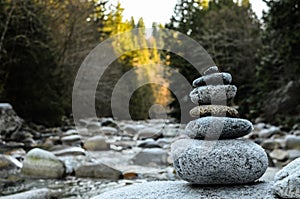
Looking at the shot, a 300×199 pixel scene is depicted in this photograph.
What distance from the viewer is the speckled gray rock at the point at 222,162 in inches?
112

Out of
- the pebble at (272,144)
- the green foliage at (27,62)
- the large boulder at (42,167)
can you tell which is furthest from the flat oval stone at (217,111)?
the green foliage at (27,62)

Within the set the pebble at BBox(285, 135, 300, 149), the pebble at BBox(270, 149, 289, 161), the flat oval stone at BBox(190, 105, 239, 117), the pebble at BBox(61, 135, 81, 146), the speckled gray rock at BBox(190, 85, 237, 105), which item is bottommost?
the pebble at BBox(61, 135, 81, 146)

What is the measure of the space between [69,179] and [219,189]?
3636mm

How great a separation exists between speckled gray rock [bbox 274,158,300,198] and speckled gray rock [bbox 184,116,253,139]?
→ 0.53m

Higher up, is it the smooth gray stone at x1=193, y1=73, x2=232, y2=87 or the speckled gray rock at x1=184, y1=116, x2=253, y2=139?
the smooth gray stone at x1=193, y1=73, x2=232, y2=87

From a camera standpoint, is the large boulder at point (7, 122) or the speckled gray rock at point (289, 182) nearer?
the speckled gray rock at point (289, 182)

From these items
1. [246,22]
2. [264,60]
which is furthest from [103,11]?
[264,60]

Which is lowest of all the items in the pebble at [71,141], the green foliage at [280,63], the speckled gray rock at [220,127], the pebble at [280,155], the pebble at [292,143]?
the pebble at [71,141]

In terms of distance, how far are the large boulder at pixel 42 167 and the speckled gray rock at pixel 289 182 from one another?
431cm

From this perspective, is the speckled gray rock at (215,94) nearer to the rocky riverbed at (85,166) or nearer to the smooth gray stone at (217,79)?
the smooth gray stone at (217,79)

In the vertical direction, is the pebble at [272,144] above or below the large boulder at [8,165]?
above

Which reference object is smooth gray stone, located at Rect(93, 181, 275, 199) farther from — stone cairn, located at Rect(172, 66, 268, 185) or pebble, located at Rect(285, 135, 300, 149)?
pebble, located at Rect(285, 135, 300, 149)

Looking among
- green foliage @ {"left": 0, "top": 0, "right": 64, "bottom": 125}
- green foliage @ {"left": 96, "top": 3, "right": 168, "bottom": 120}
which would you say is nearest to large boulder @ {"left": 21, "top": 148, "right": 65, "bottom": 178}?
green foliage @ {"left": 0, "top": 0, "right": 64, "bottom": 125}

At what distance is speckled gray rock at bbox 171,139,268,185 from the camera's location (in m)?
2.86
